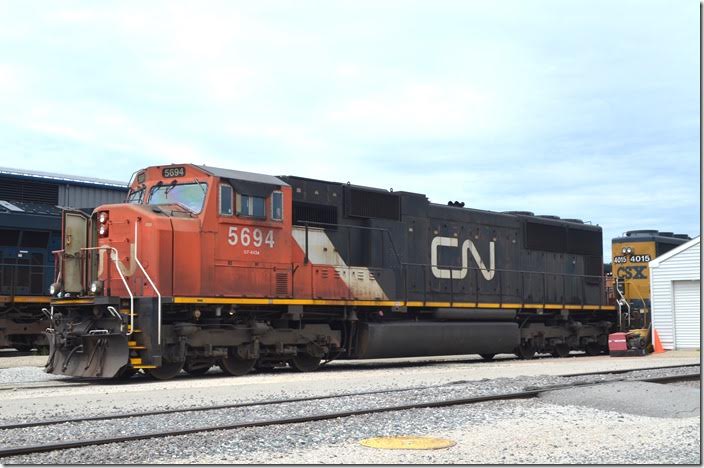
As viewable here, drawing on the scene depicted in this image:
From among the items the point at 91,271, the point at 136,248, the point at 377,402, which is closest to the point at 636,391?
the point at 377,402

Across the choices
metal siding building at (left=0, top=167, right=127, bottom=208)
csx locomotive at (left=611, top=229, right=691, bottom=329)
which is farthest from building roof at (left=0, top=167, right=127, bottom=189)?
csx locomotive at (left=611, top=229, right=691, bottom=329)

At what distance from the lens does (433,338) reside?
1828cm

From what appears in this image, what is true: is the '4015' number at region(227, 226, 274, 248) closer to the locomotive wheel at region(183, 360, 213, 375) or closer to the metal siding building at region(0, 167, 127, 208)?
the locomotive wheel at region(183, 360, 213, 375)

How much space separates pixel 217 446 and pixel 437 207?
13031 mm

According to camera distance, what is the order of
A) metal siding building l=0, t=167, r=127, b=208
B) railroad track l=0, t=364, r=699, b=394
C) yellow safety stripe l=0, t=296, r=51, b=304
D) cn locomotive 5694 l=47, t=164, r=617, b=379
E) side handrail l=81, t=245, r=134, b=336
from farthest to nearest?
metal siding building l=0, t=167, r=127, b=208 < yellow safety stripe l=0, t=296, r=51, b=304 < cn locomotive 5694 l=47, t=164, r=617, b=379 < side handrail l=81, t=245, r=134, b=336 < railroad track l=0, t=364, r=699, b=394

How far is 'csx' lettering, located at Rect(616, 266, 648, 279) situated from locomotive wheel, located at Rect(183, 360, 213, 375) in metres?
15.4

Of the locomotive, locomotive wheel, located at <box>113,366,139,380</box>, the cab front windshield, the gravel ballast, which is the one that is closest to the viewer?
the gravel ballast

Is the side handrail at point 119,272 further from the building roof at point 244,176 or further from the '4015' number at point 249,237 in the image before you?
the building roof at point 244,176

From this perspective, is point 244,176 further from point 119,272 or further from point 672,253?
point 672,253

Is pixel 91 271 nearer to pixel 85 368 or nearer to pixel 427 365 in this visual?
pixel 85 368

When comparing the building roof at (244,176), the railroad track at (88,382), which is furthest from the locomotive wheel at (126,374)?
the building roof at (244,176)

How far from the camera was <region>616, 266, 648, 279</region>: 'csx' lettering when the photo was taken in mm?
26531

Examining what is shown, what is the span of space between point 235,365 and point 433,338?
500 cm

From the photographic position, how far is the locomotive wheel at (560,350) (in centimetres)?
2248
